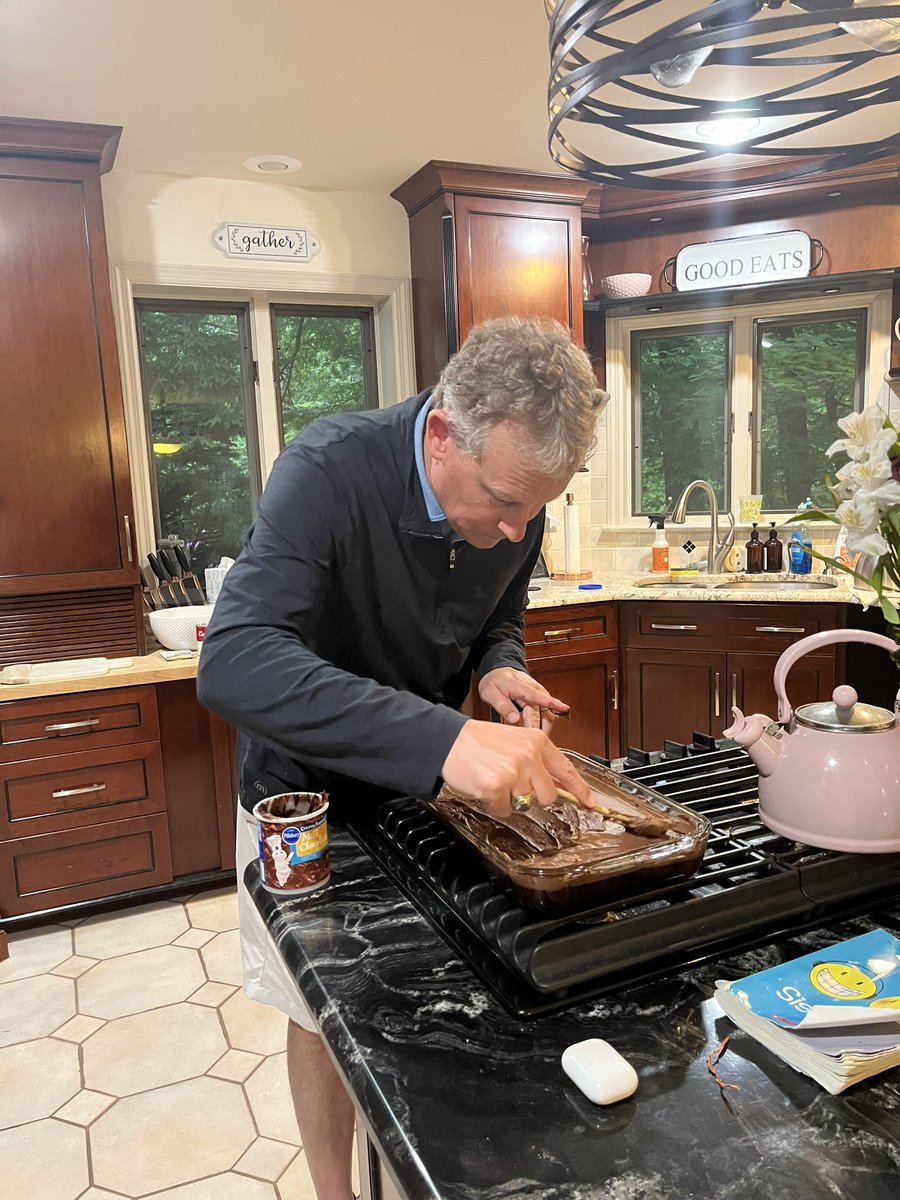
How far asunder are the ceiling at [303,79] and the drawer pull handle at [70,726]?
2.00 m

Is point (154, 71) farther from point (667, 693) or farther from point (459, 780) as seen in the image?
point (667, 693)

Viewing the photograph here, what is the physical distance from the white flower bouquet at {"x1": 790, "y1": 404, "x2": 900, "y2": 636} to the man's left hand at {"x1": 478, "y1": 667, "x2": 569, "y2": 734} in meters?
0.60

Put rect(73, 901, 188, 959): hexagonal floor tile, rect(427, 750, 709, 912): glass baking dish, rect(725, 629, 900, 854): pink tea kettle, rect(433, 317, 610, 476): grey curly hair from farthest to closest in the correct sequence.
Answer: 1. rect(73, 901, 188, 959): hexagonal floor tile
2. rect(433, 317, 610, 476): grey curly hair
3. rect(725, 629, 900, 854): pink tea kettle
4. rect(427, 750, 709, 912): glass baking dish

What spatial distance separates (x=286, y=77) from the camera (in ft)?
8.68

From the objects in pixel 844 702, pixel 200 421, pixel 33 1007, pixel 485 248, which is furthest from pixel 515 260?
pixel 33 1007

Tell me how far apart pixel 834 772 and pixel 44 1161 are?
6.23ft

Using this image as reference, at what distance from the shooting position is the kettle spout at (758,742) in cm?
116

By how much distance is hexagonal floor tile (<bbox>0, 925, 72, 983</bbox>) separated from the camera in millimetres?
2678

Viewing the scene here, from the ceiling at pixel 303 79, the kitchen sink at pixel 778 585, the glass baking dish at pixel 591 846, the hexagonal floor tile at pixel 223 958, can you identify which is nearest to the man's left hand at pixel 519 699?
the glass baking dish at pixel 591 846

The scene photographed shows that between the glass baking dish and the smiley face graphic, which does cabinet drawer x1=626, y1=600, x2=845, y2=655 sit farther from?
the smiley face graphic

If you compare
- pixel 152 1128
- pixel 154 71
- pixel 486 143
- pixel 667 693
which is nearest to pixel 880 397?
pixel 667 693

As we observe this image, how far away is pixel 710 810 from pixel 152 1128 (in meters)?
1.58

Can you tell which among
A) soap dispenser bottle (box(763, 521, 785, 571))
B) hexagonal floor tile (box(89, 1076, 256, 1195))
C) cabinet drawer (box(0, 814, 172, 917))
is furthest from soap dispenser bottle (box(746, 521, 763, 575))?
hexagonal floor tile (box(89, 1076, 256, 1195))

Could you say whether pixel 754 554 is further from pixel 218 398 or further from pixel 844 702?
pixel 844 702
